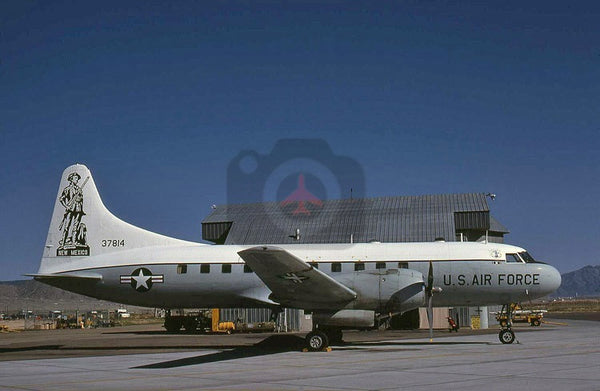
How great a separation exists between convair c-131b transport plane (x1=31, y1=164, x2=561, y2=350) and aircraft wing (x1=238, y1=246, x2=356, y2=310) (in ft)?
0.56

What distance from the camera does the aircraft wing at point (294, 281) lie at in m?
18.7

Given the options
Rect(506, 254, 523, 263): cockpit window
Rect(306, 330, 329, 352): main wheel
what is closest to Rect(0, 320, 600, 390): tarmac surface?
Rect(306, 330, 329, 352): main wheel

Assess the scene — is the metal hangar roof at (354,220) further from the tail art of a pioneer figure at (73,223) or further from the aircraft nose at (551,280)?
the aircraft nose at (551,280)

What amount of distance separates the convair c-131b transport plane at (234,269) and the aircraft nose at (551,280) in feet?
0.13

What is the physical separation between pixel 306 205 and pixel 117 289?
35781 mm

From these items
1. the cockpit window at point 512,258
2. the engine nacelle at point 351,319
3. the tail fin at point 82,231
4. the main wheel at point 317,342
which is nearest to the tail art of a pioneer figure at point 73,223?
the tail fin at point 82,231

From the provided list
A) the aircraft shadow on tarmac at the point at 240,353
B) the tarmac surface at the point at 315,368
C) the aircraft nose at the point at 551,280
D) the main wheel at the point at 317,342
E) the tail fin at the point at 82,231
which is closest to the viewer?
the tarmac surface at the point at 315,368

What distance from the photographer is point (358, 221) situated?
54.4 metres

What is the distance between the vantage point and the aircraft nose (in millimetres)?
23453

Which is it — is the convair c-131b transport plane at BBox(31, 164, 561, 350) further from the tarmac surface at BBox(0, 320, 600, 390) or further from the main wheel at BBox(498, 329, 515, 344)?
the tarmac surface at BBox(0, 320, 600, 390)

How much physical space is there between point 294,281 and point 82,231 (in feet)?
34.5

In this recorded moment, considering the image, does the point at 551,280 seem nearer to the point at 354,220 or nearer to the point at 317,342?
the point at 317,342

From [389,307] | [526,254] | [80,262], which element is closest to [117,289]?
[80,262]

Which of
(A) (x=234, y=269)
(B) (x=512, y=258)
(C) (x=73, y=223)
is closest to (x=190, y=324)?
(C) (x=73, y=223)
